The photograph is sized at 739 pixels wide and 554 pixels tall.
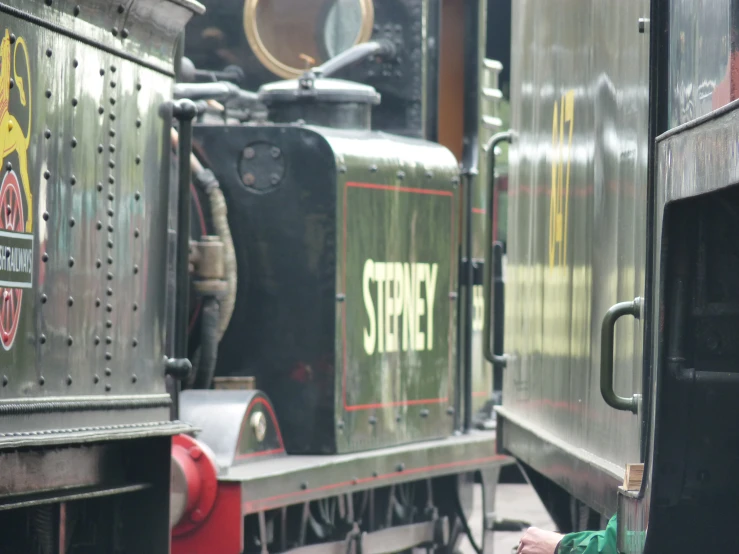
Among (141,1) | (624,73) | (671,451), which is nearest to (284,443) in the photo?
(141,1)

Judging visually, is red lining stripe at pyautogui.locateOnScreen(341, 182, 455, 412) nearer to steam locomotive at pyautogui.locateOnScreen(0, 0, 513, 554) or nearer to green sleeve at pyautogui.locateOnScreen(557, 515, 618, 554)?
steam locomotive at pyautogui.locateOnScreen(0, 0, 513, 554)

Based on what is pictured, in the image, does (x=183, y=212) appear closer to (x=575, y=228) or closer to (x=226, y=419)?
(x=575, y=228)

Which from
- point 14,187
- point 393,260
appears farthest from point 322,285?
point 14,187

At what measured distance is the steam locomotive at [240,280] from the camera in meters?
3.84

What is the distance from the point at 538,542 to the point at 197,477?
246 centimetres

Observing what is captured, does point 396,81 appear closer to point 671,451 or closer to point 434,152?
point 434,152

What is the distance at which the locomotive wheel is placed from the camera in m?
3.54

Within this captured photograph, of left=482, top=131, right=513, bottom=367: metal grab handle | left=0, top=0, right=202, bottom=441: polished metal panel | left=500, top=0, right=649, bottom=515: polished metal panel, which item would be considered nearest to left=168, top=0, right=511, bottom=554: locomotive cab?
left=482, top=131, right=513, bottom=367: metal grab handle

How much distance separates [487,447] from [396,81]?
1.86 metres

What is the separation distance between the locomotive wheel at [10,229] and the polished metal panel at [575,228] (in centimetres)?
131

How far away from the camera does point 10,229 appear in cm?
357

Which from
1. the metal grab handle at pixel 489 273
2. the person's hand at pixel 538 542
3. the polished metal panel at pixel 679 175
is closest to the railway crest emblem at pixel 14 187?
the person's hand at pixel 538 542

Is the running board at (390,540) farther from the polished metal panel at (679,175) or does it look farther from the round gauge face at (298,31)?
the polished metal panel at (679,175)

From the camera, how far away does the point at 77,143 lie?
3.96m
